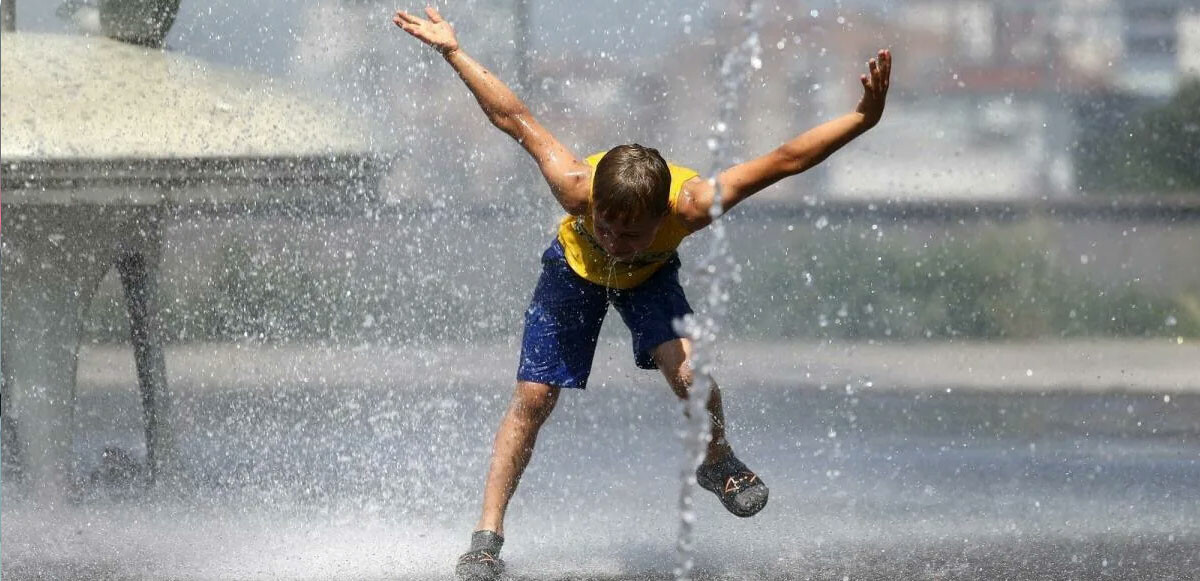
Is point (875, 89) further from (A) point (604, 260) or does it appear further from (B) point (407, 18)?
(B) point (407, 18)

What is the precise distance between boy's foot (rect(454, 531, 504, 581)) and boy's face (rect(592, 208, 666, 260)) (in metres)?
0.62

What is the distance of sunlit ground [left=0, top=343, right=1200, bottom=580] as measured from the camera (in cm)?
331

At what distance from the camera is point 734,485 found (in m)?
3.13

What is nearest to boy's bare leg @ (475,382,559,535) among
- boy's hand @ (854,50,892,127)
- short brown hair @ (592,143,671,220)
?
short brown hair @ (592,143,671,220)

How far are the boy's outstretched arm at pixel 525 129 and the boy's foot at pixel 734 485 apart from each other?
2.08ft

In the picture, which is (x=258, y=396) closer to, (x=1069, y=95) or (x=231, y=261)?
(x=231, y=261)

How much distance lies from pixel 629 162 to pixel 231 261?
2.55m

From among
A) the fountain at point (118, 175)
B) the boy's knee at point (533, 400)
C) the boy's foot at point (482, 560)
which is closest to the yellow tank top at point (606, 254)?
the boy's knee at point (533, 400)

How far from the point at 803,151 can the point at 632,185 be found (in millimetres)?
325

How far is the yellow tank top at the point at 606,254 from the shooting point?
Result: 300 cm

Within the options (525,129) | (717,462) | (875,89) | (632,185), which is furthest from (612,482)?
(875,89)

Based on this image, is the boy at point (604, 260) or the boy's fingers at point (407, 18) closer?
Result: the boy at point (604, 260)

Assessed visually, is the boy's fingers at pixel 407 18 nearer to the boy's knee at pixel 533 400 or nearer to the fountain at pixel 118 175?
the boy's knee at pixel 533 400

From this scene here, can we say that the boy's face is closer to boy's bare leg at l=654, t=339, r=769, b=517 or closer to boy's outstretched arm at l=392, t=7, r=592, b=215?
boy's outstretched arm at l=392, t=7, r=592, b=215
